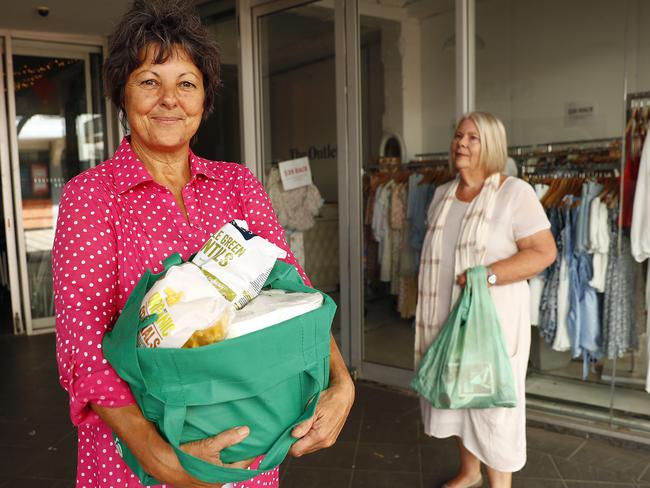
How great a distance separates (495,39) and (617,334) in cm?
220

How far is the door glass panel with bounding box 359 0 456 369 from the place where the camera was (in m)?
4.41

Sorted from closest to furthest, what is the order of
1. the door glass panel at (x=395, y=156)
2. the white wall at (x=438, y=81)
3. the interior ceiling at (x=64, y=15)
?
the white wall at (x=438, y=81), the door glass panel at (x=395, y=156), the interior ceiling at (x=64, y=15)

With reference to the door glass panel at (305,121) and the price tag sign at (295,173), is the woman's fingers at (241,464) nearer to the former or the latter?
the door glass panel at (305,121)

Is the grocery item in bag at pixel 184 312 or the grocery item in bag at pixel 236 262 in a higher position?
the grocery item in bag at pixel 236 262

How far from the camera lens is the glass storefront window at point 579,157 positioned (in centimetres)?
360

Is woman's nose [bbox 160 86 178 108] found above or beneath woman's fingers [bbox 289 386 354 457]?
above

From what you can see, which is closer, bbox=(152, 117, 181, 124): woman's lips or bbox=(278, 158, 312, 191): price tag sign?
bbox=(152, 117, 181, 124): woman's lips

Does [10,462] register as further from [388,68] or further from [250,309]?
[388,68]

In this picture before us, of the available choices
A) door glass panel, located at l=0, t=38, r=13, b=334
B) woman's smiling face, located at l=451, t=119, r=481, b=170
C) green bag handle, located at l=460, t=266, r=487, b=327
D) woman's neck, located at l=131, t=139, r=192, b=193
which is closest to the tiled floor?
green bag handle, located at l=460, t=266, r=487, b=327

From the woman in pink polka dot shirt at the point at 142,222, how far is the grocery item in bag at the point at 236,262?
8.0 inches

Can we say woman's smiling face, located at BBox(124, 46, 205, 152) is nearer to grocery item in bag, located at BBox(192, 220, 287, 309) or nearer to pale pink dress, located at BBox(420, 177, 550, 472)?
grocery item in bag, located at BBox(192, 220, 287, 309)

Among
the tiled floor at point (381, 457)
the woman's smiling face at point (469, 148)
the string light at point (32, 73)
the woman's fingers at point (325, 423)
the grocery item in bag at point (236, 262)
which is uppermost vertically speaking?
the string light at point (32, 73)

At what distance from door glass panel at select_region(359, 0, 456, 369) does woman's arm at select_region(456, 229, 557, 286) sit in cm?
181

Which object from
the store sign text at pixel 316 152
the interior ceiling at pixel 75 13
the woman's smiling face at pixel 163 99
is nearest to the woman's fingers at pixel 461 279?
the woman's smiling face at pixel 163 99
